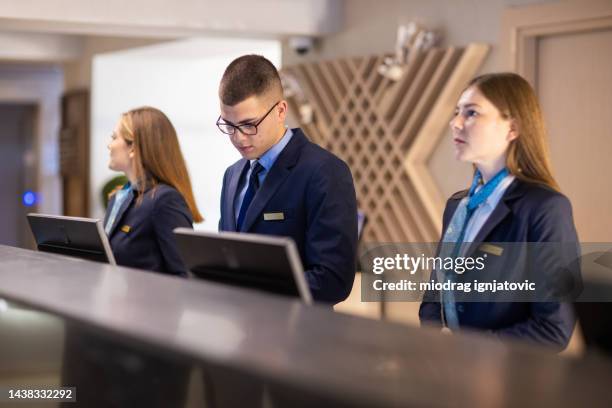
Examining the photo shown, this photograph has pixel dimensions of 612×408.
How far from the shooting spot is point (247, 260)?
5.81ft

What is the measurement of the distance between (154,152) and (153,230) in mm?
281

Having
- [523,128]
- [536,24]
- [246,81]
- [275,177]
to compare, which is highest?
[536,24]

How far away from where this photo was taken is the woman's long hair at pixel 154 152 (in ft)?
10.3

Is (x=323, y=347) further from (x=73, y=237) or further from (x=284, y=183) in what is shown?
(x=73, y=237)

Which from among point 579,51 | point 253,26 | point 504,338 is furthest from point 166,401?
point 253,26

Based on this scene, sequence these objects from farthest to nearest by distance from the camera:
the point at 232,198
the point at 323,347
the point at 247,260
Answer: the point at 232,198, the point at 247,260, the point at 323,347

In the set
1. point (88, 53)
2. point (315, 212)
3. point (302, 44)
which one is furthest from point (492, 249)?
point (88, 53)

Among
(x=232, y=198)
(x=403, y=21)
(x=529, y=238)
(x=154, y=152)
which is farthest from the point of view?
(x=403, y=21)

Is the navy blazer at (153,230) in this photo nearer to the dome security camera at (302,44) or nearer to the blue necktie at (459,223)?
the blue necktie at (459,223)

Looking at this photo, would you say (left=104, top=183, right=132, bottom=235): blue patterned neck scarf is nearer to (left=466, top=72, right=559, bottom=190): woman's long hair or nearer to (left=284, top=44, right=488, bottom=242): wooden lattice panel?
(left=466, top=72, right=559, bottom=190): woman's long hair

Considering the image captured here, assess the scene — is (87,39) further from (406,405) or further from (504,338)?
(406,405)

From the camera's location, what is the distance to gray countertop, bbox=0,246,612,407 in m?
1.01

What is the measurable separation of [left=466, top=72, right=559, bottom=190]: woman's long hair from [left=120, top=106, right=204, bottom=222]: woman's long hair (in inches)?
45.8

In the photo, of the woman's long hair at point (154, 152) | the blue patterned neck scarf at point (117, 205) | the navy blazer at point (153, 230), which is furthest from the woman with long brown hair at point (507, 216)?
the blue patterned neck scarf at point (117, 205)
